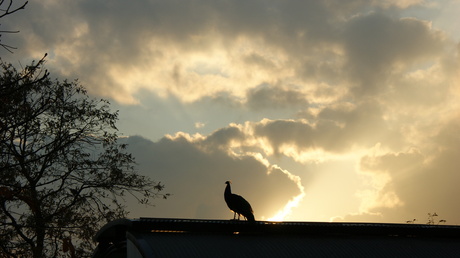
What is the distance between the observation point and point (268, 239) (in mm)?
18109

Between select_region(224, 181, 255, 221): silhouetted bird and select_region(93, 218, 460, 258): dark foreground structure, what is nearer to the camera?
select_region(93, 218, 460, 258): dark foreground structure

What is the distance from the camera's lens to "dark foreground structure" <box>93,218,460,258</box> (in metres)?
16.2

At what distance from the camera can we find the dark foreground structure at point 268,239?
16156 mm

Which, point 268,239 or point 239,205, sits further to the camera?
point 239,205

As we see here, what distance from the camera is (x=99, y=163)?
32562 millimetres

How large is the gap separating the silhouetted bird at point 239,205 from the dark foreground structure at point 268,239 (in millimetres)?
994

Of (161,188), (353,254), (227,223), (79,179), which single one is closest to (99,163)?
(79,179)

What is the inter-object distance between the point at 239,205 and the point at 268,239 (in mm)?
2538

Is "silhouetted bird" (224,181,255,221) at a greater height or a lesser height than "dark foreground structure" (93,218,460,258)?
greater

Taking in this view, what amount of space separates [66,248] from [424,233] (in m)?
18.5

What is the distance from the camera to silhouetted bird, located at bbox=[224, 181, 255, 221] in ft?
65.7

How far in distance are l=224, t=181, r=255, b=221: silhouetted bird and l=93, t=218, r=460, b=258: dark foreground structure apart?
99 centimetres

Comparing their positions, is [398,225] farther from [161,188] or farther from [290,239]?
[161,188]

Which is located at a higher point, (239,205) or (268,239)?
(239,205)
